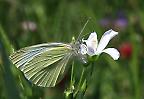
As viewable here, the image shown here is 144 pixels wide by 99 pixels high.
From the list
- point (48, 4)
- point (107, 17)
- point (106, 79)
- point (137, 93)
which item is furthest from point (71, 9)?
point (137, 93)

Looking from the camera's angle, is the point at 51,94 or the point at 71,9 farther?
the point at 71,9

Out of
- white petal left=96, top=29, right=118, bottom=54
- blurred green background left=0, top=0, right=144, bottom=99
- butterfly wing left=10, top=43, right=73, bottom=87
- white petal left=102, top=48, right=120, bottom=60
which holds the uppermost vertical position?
white petal left=96, top=29, right=118, bottom=54

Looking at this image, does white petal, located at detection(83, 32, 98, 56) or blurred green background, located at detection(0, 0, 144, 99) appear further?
blurred green background, located at detection(0, 0, 144, 99)

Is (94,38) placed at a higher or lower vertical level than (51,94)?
higher

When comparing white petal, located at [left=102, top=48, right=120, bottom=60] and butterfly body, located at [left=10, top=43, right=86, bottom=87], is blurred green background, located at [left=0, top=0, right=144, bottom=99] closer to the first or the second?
butterfly body, located at [left=10, top=43, right=86, bottom=87]

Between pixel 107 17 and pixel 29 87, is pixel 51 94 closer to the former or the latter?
pixel 107 17

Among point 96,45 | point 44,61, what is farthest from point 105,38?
point 44,61

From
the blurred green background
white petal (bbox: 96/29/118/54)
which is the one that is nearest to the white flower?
white petal (bbox: 96/29/118/54)
